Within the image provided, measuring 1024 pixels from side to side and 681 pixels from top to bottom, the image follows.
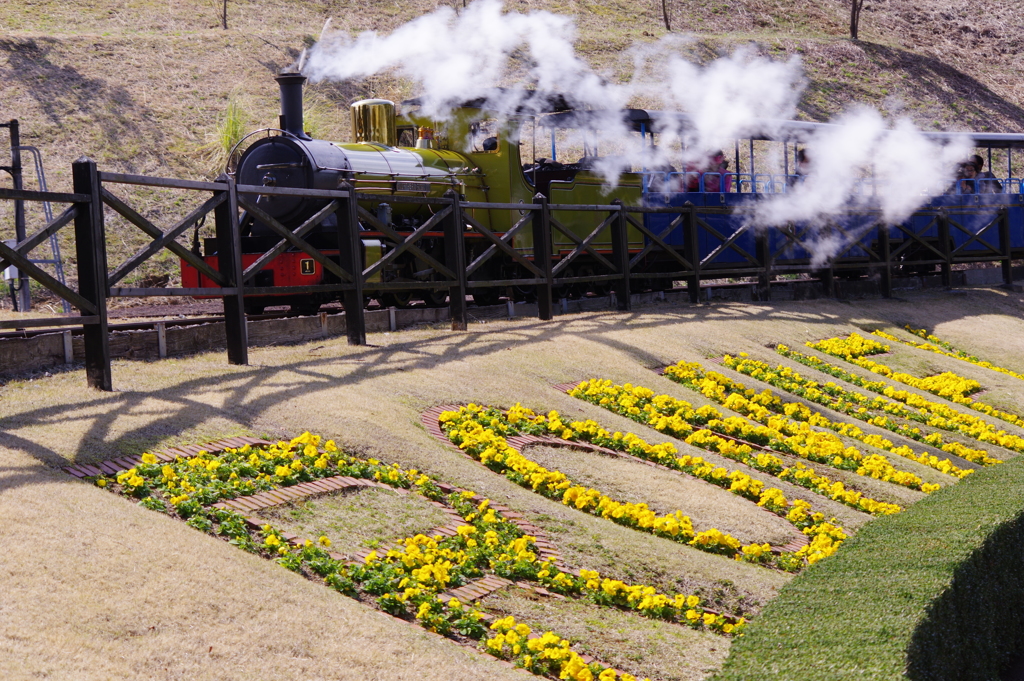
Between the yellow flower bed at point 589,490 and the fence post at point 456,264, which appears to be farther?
the fence post at point 456,264

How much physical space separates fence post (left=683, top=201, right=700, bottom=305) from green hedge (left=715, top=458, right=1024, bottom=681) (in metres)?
9.34

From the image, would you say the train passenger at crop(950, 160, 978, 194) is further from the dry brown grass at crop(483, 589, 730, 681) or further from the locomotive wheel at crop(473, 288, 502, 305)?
the dry brown grass at crop(483, 589, 730, 681)

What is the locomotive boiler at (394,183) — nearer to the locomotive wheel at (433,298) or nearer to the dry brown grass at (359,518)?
the locomotive wheel at (433,298)

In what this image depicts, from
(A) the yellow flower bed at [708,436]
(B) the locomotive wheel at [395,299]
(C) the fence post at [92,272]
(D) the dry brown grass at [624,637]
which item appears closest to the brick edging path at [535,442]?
(A) the yellow flower bed at [708,436]

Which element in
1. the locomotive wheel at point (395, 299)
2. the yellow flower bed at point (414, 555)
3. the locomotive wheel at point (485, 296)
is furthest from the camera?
the locomotive wheel at point (485, 296)

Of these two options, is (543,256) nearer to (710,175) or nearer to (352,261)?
(352,261)

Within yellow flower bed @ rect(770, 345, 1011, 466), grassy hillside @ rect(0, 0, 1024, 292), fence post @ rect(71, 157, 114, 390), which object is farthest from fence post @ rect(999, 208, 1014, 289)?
fence post @ rect(71, 157, 114, 390)

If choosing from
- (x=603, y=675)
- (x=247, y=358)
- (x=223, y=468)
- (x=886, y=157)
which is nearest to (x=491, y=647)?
(x=603, y=675)

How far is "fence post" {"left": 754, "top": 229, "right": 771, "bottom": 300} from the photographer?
18172mm

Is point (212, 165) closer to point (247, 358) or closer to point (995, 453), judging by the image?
point (247, 358)

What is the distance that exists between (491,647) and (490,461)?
2.63 metres

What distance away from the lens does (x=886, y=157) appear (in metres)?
22.4

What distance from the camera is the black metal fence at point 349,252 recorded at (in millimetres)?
7855

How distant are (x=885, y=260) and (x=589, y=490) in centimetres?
1445
